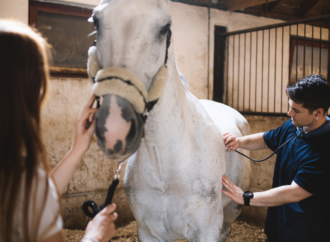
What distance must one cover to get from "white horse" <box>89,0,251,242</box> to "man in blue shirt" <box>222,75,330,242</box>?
0.24 m

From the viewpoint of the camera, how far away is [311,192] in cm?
137

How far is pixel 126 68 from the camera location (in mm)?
898

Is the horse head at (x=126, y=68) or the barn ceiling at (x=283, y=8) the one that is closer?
the horse head at (x=126, y=68)

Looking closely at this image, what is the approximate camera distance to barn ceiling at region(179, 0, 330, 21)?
389 centimetres

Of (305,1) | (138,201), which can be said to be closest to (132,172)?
(138,201)

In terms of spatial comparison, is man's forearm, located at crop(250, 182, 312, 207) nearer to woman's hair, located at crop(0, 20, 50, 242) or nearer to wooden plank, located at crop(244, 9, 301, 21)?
woman's hair, located at crop(0, 20, 50, 242)

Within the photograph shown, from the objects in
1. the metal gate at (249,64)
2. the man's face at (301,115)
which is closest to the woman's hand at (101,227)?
the man's face at (301,115)

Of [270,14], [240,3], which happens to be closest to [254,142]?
[240,3]

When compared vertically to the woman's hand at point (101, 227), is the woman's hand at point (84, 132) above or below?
above

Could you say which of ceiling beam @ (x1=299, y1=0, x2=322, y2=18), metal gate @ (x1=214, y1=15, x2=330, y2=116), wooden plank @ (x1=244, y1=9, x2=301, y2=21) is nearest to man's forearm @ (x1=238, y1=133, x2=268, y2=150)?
metal gate @ (x1=214, y1=15, x2=330, y2=116)

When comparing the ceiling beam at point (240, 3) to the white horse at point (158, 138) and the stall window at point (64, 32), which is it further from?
the white horse at point (158, 138)

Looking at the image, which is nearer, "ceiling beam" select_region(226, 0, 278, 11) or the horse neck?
the horse neck

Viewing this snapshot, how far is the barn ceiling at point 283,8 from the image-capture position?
3.89m

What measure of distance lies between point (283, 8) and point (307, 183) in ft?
13.4
